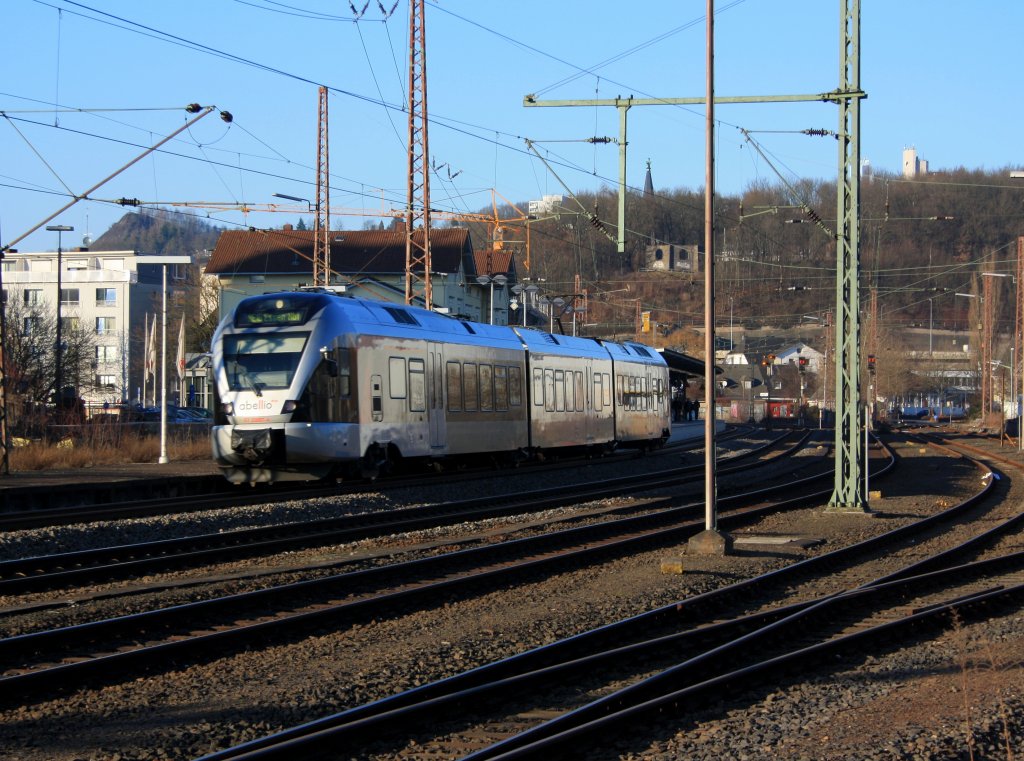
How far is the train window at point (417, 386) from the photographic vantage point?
79.6 ft

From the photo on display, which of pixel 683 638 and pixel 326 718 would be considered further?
pixel 683 638

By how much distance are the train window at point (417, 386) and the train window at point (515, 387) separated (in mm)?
4793

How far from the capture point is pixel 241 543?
1566 centimetres

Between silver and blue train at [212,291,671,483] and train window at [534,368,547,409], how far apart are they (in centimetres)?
7

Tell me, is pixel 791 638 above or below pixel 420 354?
below

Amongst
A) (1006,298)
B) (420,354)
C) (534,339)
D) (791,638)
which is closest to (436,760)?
(791,638)

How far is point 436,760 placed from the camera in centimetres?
651

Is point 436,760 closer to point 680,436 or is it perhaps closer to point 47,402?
point 47,402

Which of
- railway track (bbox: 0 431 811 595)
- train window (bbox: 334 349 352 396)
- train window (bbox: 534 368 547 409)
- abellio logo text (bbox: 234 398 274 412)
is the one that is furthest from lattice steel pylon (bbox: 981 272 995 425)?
abellio logo text (bbox: 234 398 274 412)

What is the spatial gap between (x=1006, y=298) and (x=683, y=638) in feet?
357

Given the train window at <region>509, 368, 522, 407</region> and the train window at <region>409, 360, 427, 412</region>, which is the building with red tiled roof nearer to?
the train window at <region>509, 368, 522, 407</region>

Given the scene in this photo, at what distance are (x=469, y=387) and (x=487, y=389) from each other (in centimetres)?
103

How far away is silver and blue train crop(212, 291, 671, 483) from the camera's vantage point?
69.3 feet

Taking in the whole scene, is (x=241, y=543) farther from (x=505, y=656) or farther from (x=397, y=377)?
(x=397, y=377)
